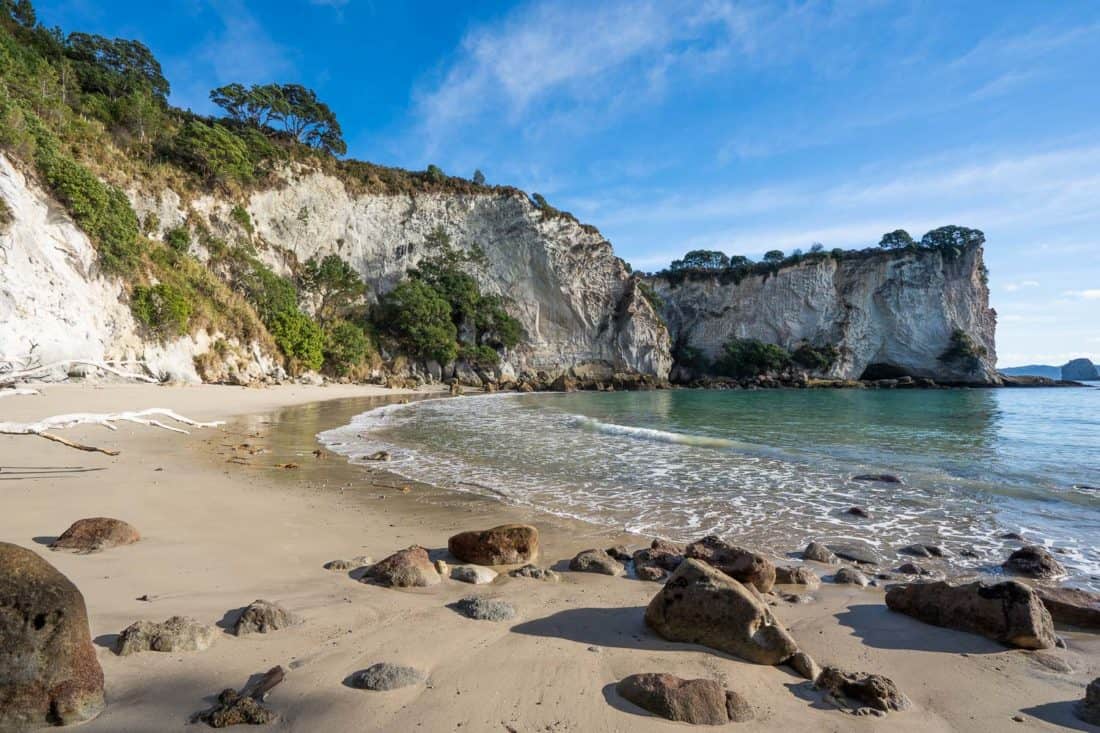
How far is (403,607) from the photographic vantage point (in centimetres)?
342

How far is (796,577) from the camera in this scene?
440cm

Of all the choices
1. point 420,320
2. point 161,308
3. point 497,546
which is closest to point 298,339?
point 161,308

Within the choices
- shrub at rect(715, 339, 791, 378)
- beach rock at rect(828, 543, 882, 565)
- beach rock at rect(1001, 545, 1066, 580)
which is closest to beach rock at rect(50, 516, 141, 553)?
beach rock at rect(828, 543, 882, 565)

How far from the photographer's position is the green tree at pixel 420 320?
Answer: 4053 centimetres

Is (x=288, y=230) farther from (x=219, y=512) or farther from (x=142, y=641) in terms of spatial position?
(x=142, y=641)

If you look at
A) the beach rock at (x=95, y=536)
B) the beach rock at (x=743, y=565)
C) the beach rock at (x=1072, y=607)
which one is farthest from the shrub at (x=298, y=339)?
the beach rock at (x=1072, y=607)

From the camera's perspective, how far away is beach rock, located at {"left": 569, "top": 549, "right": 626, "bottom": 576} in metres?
4.45

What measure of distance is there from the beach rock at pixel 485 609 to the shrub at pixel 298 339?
29936mm

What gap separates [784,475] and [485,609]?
767cm

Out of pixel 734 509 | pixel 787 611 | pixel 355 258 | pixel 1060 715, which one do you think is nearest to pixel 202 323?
pixel 355 258

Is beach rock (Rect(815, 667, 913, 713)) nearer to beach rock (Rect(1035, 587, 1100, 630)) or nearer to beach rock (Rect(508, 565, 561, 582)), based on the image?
beach rock (Rect(508, 565, 561, 582))

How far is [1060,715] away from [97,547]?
6.55 metres

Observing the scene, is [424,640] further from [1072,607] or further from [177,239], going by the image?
[177,239]

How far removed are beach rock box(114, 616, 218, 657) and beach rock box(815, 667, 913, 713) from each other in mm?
3331
